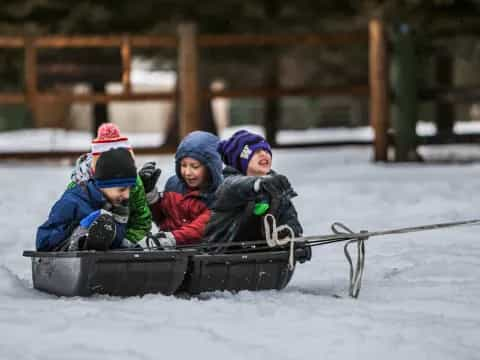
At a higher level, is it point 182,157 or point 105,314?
point 182,157

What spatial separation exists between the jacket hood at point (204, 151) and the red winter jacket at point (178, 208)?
0.58 ft

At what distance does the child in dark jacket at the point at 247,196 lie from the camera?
5086 mm

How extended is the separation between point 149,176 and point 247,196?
2.67ft

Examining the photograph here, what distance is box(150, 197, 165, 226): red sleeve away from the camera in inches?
233

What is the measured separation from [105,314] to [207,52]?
12.7m

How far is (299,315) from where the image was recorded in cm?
453

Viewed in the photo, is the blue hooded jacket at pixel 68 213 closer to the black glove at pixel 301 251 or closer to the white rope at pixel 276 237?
the white rope at pixel 276 237

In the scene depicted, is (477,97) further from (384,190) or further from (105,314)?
(105,314)

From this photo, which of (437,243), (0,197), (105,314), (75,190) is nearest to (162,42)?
(0,197)

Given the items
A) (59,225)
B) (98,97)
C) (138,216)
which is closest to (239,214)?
(138,216)

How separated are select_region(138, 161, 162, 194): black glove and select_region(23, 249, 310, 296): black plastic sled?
84cm

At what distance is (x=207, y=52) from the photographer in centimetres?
1680

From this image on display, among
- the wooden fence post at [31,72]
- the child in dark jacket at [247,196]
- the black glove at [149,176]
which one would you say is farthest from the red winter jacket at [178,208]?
the wooden fence post at [31,72]

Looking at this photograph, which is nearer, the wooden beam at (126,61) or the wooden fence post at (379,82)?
the wooden fence post at (379,82)
